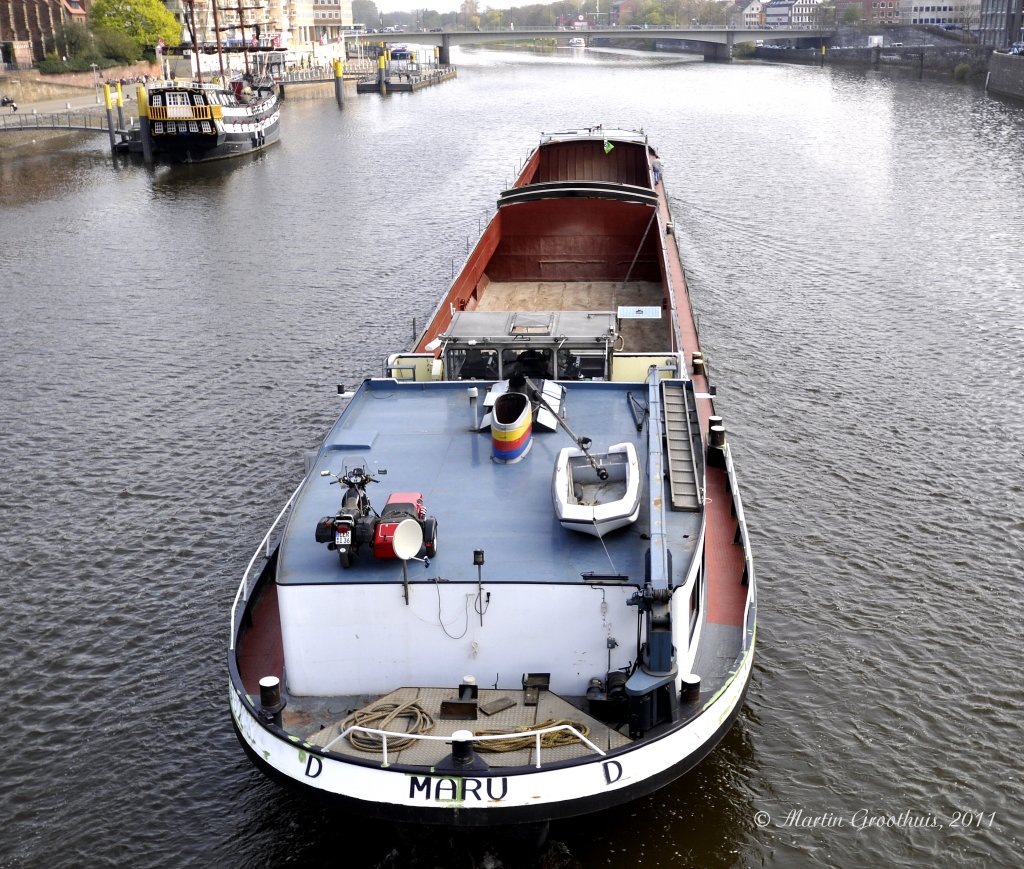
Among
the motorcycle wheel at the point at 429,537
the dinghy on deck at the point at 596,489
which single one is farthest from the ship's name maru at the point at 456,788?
the dinghy on deck at the point at 596,489

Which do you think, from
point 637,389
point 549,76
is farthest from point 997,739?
point 549,76

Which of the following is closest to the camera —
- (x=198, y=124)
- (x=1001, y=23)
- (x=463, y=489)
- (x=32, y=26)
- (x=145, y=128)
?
(x=463, y=489)

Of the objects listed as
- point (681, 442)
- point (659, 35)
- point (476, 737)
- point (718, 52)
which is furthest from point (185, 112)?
point (718, 52)

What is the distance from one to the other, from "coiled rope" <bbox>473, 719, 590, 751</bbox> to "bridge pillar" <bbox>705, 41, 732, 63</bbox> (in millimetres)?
160544

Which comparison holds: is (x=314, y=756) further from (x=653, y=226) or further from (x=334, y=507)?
(x=653, y=226)

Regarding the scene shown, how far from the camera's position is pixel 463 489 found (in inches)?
610

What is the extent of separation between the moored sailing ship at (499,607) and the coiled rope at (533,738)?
0.02 m

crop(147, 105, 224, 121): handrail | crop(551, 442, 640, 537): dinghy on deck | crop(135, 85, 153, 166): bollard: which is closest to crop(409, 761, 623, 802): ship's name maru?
crop(551, 442, 640, 537): dinghy on deck

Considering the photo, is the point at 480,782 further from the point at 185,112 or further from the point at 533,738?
the point at 185,112

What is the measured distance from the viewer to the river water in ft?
48.5

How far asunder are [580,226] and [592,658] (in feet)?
81.5

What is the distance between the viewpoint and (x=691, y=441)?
16.4 meters

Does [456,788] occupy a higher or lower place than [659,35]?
lower

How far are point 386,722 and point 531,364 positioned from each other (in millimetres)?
7776
